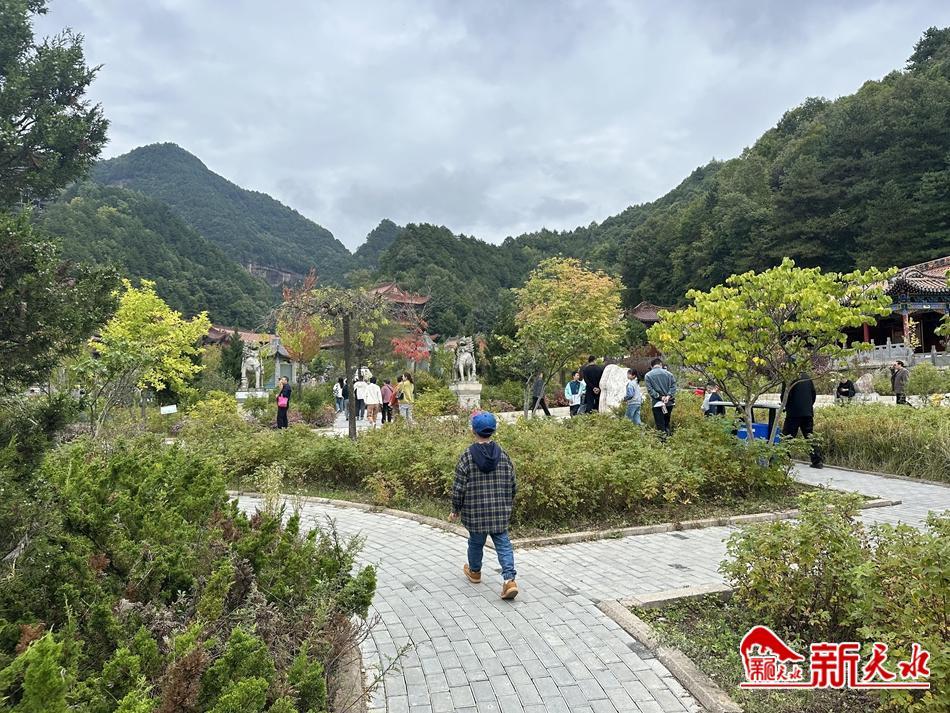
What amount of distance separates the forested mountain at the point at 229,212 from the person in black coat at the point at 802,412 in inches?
2949

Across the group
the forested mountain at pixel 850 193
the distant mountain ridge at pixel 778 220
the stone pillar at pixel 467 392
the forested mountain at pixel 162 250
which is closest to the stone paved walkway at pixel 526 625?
the stone pillar at pixel 467 392

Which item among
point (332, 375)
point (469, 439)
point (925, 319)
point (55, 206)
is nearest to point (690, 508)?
point (469, 439)

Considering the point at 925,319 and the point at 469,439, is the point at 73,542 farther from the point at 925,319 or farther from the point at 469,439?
the point at 925,319

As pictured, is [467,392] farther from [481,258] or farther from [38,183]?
[481,258]

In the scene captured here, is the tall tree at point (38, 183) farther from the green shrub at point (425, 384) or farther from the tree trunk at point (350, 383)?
the green shrub at point (425, 384)

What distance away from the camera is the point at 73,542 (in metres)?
2.83

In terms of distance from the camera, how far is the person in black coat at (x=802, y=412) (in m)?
9.15

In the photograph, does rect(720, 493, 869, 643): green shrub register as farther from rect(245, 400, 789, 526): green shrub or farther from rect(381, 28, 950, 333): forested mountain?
rect(381, 28, 950, 333): forested mountain

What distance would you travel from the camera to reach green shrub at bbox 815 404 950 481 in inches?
332

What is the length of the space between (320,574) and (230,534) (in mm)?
928

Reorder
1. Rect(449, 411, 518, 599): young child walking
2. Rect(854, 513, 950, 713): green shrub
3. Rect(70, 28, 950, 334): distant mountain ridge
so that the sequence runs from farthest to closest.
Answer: Rect(70, 28, 950, 334): distant mountain ridge, Rect(449, 411, 518, 599): young child walking, Rect(854, 513, 950, 713): green shrub

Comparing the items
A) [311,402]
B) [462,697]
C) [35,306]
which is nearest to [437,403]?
[311,402]

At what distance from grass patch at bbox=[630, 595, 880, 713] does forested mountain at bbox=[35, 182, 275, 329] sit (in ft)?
150

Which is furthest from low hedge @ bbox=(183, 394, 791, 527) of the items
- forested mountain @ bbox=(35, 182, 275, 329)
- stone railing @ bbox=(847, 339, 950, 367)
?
forested mountain @ bbox=(35, 182, 275, 329)
